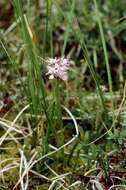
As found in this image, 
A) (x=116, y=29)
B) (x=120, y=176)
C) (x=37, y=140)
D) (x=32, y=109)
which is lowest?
(x=120, y=176)

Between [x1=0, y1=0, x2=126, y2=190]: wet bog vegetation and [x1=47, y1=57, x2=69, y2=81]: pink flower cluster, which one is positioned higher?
[x1=47, y1=57, x2=69, y2=81]: pink flower cluster

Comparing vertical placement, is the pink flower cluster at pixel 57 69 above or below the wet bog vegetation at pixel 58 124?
above

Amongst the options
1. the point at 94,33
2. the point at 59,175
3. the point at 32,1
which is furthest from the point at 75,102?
the point at 32,1

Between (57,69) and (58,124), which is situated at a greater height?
(57,69)

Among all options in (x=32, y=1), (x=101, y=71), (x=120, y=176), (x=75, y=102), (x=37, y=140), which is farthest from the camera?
(x=32, y=1)

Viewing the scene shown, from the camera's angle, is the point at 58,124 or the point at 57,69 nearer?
the point at 57,69

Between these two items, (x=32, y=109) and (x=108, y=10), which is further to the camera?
(x=108, y=10)

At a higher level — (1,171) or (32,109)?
(32,109)

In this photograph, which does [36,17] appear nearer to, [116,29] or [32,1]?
[32,1]

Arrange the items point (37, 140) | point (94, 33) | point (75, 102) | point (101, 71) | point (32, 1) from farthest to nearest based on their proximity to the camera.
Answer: point (32, 1) → point (94, 33) → point (101, 71) → point (75, 102) → point (37, 140)
